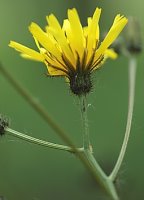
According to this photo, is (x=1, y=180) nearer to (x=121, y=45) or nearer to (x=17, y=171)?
(x=17, y=171)

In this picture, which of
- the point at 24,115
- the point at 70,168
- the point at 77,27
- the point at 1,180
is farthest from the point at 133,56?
the point at 24,115

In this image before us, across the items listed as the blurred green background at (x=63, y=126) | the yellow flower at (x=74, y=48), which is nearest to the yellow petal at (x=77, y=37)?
the yellow flower at (x=74, y=48)

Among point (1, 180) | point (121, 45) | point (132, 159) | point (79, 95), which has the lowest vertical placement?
point (132, 159)

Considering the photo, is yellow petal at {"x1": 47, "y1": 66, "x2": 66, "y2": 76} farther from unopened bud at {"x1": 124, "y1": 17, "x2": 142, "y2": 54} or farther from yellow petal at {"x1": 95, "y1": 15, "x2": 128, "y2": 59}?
unopened bud at {"x1": 124, "y1": 17, "x2": 142, "y2": 54}

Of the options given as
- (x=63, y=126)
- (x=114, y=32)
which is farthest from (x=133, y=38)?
(x=63, y=126)

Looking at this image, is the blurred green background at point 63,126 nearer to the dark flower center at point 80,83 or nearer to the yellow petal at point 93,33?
the dark flower center at point 80,83

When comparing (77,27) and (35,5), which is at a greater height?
(77,27)

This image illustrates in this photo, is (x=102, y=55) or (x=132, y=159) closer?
(x=102, y=55)
